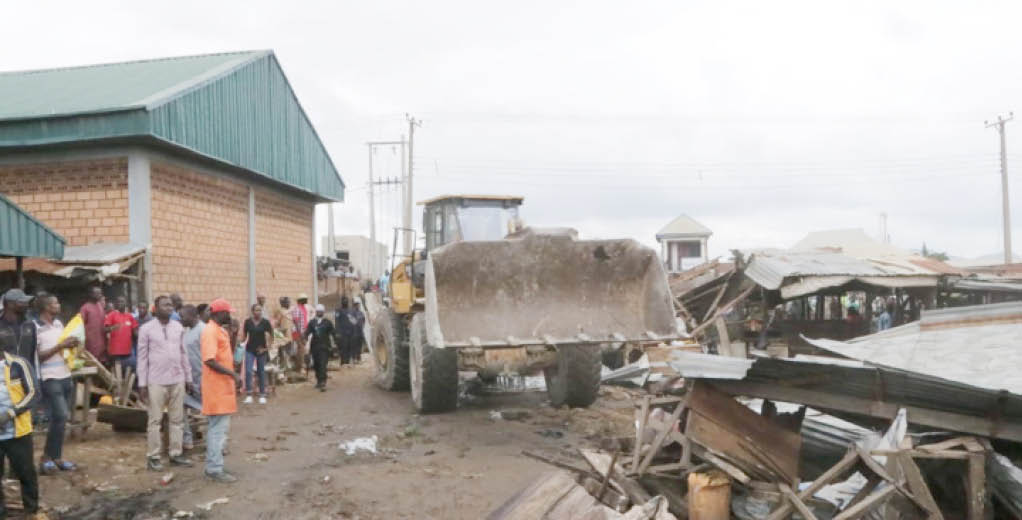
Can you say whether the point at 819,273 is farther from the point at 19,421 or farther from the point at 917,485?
the point at 19,421

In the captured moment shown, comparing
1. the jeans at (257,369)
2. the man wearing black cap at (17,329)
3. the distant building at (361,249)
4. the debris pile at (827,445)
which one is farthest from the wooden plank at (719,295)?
the distant building at (361,249)

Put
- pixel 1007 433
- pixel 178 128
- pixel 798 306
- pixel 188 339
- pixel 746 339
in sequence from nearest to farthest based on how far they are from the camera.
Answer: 1. pixel 1007 433
2. pixel 188 339
3. pixel 178 128
4. pixel 746 339
5. pixel 798 306

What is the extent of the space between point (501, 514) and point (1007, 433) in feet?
9.86

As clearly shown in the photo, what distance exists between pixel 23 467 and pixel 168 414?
169 centimetres

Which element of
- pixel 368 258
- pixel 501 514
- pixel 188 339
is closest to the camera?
pixel 501 514

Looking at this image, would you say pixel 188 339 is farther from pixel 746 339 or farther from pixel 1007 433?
pixel 746 339

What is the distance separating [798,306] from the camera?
65.8ft

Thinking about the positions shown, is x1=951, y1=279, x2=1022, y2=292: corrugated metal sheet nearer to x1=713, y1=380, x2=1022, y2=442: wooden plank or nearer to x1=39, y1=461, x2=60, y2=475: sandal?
x1=713, y1=380, x2=1022, y2=442: wooden plank

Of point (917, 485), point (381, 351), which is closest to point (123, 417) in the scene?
point (381, 351)

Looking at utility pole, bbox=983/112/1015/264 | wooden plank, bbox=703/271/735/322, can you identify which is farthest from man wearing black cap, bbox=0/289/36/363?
utility pole, bbox=983/112/1015/264

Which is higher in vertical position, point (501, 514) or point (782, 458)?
point (782, 458)

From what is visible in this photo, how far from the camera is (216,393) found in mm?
6016

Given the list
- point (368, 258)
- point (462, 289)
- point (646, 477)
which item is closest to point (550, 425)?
point (462, 289)

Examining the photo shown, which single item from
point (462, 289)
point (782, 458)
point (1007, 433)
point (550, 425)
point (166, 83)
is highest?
point (166, 83)
